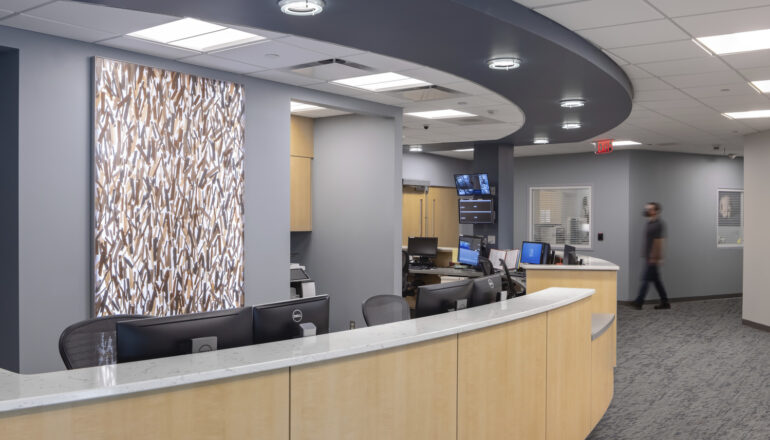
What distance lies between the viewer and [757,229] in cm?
A: 943

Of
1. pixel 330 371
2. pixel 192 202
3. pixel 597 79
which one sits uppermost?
pixel 597 79

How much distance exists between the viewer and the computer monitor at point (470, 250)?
405 inches

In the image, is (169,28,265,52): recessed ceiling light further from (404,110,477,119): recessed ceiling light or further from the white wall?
the white wall

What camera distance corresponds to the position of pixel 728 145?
1152 cm

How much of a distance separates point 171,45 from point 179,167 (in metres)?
1.06

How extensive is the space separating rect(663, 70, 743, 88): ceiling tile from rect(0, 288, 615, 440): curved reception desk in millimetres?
3201

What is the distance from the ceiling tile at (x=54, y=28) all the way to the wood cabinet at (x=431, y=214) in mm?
8581

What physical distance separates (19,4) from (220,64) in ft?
5.99

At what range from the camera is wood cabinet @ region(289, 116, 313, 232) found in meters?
8.23

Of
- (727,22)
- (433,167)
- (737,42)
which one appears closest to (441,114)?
(737,42)

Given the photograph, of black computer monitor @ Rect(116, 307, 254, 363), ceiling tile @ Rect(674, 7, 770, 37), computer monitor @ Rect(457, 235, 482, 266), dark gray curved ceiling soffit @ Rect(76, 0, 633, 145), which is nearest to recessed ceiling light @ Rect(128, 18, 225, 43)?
dark gray curved ceiling soffit @ Rect(76, 0, 633, 145)

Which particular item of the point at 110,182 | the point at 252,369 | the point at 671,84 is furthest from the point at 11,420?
the point at 671,84

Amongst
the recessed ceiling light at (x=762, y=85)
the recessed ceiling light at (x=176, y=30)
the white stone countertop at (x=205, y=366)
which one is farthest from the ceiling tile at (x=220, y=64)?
the recessed ceiling light at (x=762, y=85)

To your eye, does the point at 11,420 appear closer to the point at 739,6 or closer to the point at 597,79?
the point at 739,6
